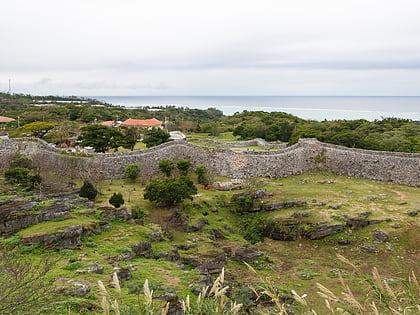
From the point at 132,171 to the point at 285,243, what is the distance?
12468 millimetres

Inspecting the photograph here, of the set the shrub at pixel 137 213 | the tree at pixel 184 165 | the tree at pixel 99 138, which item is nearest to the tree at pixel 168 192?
the shrub at pixel 137 213

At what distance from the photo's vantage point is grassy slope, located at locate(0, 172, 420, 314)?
33.7 ft

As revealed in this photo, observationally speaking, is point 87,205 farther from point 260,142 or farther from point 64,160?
point 260,142

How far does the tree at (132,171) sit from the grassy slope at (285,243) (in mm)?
637

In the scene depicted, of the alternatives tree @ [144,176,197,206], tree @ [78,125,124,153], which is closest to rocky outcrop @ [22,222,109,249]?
tree @ [144,176,197,206]

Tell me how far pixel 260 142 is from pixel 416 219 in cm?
1733

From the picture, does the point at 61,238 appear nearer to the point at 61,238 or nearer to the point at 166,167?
the point at 61,238

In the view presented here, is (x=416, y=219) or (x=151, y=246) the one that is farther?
(x=416, y=219)

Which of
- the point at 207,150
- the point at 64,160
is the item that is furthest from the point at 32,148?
the point at 207,150

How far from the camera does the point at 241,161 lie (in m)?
24.7

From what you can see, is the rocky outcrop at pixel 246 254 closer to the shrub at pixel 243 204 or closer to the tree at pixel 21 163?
the shrub at pixel 243 204

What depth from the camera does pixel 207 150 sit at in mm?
25875

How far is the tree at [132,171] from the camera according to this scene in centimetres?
2277

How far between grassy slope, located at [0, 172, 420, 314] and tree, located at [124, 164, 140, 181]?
25.1 inches
